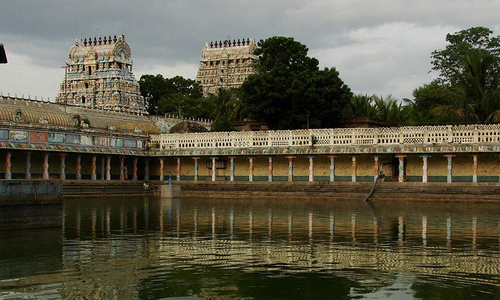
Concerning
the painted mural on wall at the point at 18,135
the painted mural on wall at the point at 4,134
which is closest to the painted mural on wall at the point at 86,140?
the painted mural on wall at the point at 18,135

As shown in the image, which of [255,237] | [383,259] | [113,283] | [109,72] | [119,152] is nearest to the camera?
[113,283]

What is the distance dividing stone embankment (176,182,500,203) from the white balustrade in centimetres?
339

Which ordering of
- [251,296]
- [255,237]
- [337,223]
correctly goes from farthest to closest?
[337,223]
[255,237]
[251,296]

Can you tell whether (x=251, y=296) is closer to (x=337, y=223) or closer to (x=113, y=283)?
(x=113, y=283)

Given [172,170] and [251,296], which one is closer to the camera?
[251,296]

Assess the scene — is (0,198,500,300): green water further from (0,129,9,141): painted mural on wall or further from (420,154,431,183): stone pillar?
(0,129,9,141): painted mural on wall

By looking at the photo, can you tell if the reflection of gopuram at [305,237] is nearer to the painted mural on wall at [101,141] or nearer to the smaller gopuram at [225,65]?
the painted mural on wall at [101,141]

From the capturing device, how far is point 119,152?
169ft

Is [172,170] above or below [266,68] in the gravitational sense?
below

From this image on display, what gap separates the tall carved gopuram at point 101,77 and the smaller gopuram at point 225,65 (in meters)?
17.6

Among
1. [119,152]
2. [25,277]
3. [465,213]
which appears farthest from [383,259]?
[119,152]

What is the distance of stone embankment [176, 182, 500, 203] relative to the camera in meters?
37.7

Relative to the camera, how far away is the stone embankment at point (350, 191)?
37688mm

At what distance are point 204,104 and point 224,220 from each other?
6034cm
